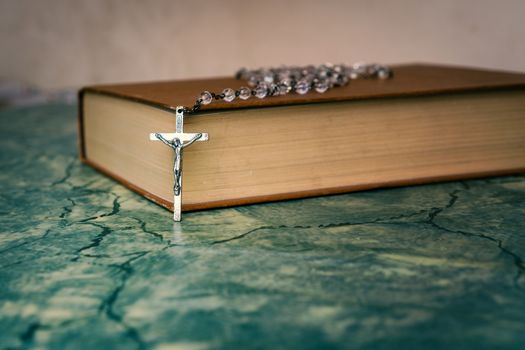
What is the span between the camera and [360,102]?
1308mm

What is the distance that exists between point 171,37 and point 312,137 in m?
1.80

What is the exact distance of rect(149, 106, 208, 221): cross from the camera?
113cm

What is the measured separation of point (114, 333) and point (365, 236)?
44 cm

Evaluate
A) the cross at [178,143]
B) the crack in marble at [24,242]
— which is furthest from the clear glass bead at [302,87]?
the crack in marble at [24,242]

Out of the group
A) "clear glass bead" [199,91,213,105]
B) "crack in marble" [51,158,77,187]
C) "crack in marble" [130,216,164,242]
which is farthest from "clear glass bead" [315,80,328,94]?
"crack in marble" [51,158,77,187]

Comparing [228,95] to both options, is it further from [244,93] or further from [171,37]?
[171,37]

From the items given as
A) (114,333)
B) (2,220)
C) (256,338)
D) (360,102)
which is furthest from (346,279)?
(2,220)

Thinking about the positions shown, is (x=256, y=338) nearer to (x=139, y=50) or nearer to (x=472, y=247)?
(x=472, y=247)

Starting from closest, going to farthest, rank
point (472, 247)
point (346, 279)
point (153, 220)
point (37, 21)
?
point (346, 279) → point (472, 247) → point (153, 220) → point (37, 21)

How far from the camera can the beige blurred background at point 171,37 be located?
276 cm

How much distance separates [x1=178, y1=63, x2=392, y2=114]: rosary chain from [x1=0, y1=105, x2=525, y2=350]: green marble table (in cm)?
19

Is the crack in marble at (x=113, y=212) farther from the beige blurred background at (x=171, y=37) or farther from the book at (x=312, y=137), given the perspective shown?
the beige blurred background at (x=171, y=37)

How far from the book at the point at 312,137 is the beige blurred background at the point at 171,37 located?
1236 mm

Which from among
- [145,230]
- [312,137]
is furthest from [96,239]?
[312,137]
